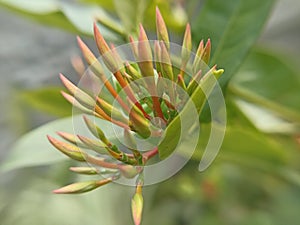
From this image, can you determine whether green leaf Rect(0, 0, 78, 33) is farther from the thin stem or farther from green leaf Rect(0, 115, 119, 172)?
the thin stem

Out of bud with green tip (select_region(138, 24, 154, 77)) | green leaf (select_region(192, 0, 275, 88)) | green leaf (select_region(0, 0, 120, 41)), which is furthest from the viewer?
green leaf (select_region(0, 0, 120, 41))

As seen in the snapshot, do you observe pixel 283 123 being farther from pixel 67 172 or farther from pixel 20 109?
pixel 20 109

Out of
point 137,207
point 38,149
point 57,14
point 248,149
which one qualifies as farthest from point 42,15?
point 137,207

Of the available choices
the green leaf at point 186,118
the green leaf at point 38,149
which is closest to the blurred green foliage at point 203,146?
the green leaf at point 38,149

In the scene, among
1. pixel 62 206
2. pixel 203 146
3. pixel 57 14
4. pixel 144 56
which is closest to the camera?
pixel 144 56

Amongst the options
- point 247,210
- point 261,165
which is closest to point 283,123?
point 261,165

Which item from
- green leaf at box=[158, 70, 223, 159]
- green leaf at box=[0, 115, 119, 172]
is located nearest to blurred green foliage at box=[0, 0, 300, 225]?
green leaf at box=[0, 115, 119, 172]

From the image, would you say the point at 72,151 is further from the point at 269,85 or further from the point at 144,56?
the point at 269,85
